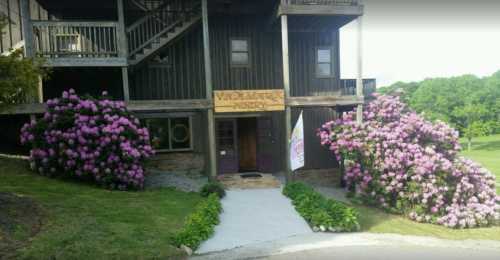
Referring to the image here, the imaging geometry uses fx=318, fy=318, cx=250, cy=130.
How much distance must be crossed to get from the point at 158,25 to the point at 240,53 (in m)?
3.27

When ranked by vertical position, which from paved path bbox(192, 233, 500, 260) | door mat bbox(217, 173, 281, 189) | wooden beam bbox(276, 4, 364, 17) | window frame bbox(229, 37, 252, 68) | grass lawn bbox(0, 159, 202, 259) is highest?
wooden beam bbox(276, 4, 364, 17)

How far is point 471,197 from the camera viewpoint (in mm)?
9195

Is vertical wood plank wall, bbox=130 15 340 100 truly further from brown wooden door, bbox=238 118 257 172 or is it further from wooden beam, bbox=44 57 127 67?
wooden beam, bbox=44 57 127 67

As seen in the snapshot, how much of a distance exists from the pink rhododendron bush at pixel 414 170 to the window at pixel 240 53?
448cm

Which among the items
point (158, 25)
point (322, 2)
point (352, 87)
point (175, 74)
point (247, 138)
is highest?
point (322, 2)

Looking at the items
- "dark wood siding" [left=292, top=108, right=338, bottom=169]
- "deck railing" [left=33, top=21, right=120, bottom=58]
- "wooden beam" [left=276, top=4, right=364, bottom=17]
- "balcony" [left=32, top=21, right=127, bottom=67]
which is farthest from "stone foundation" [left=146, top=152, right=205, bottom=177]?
"wooden beam" [left=276, top=4, right=364, bottom=17]

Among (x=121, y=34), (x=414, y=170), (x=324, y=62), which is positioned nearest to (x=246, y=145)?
(x=324, y=62)

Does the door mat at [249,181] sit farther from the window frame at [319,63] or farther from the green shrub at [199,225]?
the window frame at [319,63]

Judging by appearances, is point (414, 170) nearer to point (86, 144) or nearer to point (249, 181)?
point (249, 181)

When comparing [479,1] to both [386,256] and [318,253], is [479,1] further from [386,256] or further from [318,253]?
[318,253]

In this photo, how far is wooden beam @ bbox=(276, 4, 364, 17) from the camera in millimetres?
10461

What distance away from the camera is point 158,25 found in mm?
11797

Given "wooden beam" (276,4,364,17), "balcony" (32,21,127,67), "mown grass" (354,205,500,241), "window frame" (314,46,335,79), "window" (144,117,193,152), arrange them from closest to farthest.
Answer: "mown grass" (354,205,500,241), "balcony" (32,21,127,67), "wooden beam" (276,4,364,17), "window" (144,117,193,152), "window frame" (314,46,335,79)

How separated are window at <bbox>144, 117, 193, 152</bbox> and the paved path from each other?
21.9ft
